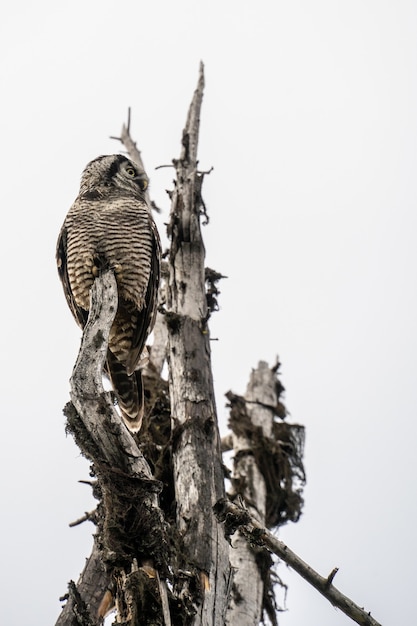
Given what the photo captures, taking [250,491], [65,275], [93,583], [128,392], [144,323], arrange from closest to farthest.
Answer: [93,583] → [128,392] → [144,323] → [65,275] → [250,491]

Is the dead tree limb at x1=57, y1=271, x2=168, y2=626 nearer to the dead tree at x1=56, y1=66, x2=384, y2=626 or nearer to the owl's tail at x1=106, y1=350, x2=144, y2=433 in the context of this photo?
the dead tree at x1=56, y1=66, x2=384, y2=626

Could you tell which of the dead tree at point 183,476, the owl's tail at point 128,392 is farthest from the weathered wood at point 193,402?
the owl's tail at point 128,392

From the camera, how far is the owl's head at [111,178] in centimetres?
632

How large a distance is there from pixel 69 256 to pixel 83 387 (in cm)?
245

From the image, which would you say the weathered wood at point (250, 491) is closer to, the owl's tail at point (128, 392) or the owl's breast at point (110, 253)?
the owl's tail at point (128, 392)

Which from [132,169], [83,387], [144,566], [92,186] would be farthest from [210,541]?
[132,169]

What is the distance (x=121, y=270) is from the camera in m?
5.61

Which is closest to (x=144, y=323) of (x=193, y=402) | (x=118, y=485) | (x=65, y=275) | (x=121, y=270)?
(x=121, y=270)

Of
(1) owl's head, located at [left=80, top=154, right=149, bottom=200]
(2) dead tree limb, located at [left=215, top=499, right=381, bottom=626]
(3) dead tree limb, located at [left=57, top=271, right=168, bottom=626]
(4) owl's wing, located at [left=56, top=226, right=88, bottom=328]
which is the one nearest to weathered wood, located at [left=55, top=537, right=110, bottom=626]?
(3) dead tree limb, located at [left=57, top=271, right=168, bottom=626]

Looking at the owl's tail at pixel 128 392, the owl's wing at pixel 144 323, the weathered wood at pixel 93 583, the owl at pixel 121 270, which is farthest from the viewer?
the owl's wing at pixel 144 323

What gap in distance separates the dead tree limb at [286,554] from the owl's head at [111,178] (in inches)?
128

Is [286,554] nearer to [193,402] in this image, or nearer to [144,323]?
[193,402]

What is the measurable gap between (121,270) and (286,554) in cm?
274

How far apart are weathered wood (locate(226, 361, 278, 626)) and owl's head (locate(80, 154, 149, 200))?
2335 millimetres
